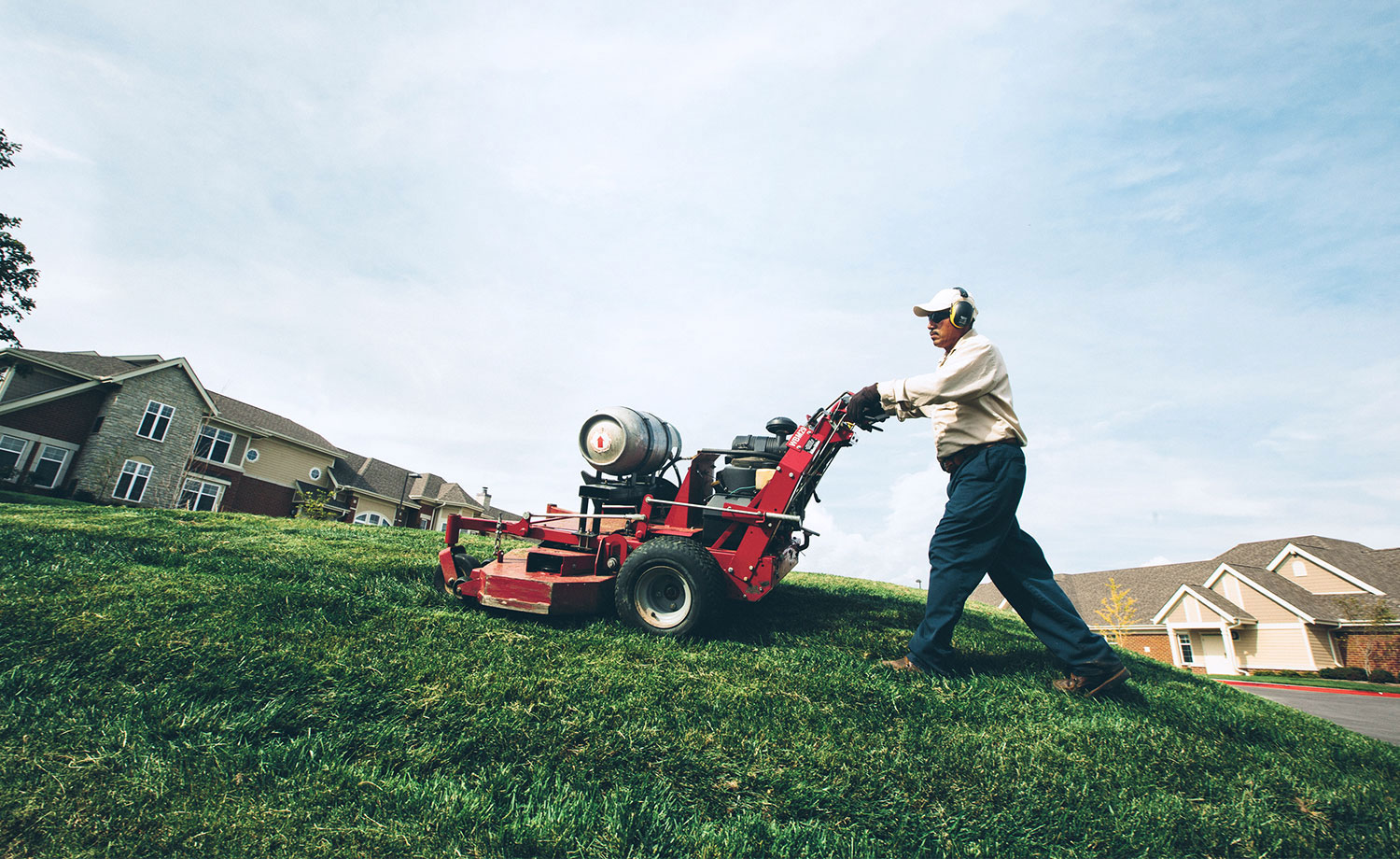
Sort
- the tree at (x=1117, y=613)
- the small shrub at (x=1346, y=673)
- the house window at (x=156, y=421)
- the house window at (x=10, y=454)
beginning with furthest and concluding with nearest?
the tree at (x=1117, y=613) < the house window at (x=156, y=421) < the small shrub at (x=1346, y=673) < the house window at (x=10, y=454)

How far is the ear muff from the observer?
435 cm

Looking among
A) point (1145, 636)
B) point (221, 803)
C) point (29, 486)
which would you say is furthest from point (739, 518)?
point (1145, 636)

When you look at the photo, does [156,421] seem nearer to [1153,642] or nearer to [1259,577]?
[1153,642]

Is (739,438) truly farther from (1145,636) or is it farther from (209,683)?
(1145,636)

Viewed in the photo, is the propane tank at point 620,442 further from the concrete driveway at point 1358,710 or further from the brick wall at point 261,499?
the brick wall at point 261,499

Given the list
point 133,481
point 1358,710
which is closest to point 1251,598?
point 1358,710

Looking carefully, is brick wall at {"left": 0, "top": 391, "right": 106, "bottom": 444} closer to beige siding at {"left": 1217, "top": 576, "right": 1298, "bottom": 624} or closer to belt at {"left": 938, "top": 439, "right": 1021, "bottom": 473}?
belt at {"left": 938, "top": 439, "right": 1021, "bottom": 473}

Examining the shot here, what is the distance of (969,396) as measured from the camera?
407cm

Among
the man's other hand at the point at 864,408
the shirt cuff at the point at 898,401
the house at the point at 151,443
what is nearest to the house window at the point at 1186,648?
the house at the point at 151,443

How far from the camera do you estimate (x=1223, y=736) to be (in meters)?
3.54

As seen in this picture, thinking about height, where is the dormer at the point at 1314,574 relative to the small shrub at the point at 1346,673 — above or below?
above

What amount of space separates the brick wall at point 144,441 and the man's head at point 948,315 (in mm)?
32377

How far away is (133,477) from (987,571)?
112ft

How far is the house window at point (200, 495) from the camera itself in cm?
2838
